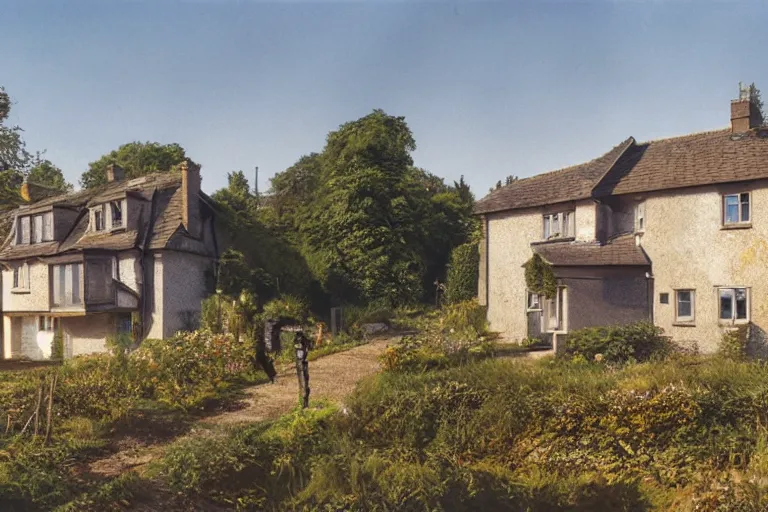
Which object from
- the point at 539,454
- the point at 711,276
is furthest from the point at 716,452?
the point at 711,276

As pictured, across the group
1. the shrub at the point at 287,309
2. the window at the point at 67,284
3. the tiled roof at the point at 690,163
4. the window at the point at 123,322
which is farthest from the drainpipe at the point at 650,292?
the window at the point at 67,284

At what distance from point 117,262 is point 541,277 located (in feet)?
59.8

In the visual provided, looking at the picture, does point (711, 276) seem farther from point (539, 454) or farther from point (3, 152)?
point (3, 152)

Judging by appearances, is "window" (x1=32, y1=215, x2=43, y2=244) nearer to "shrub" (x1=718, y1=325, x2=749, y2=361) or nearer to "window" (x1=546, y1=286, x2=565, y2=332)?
"window" (x1=546, y1=286, x2=565, y2=332)

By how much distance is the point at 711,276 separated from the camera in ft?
66.0

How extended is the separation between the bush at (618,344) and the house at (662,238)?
1.40m

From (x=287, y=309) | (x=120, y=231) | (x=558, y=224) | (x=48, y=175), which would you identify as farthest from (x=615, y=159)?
(x=48, y=175)

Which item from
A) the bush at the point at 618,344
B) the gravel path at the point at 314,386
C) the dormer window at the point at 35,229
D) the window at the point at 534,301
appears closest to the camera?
the gravel path at the point at 314,386

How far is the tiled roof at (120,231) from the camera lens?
82.0 feet

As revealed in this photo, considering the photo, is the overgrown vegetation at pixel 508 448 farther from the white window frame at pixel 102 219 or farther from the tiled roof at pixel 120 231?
the white window frame at pixel 102 219

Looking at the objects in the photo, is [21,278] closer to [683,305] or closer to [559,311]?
[559,311]

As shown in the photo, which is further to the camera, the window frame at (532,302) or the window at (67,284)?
the window at (67,284)

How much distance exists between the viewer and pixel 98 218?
88.6 ft

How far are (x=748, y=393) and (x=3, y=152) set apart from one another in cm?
4165
